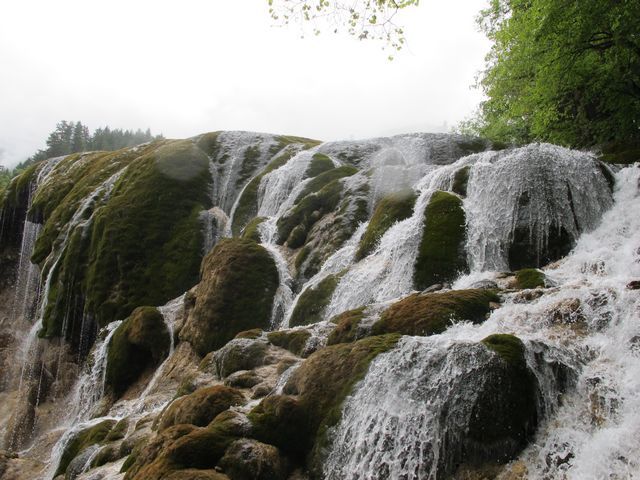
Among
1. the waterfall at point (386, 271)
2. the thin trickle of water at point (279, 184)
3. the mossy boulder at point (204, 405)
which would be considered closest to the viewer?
the mossy boulder at point (204, 405)

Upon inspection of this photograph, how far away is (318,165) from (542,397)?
2370cm

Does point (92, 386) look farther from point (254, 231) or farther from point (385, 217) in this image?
point (385, 217)

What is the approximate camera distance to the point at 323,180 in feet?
84.9

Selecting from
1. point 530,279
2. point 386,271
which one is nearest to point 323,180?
point 386,271

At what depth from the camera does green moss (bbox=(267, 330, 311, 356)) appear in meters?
12.1

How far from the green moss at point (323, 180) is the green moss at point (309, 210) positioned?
1680mm

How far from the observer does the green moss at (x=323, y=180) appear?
83.6 ft

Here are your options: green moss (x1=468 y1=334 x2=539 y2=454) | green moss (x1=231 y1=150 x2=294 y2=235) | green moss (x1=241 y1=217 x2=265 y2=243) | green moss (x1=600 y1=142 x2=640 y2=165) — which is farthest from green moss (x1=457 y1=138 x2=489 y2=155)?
A: green moss (x1=468 y1=334 x2=539 y2=454)

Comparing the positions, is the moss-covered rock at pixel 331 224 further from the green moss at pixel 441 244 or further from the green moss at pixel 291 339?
the green moss at pixel 291 339

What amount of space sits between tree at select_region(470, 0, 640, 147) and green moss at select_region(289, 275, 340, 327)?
35.4 feet

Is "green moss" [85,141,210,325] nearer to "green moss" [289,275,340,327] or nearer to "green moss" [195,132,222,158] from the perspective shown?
"green moss" [195,132,222,158]

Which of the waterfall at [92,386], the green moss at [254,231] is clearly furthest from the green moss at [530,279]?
the waterfall at [92,386]

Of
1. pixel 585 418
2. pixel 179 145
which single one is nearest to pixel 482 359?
pixel 585 418

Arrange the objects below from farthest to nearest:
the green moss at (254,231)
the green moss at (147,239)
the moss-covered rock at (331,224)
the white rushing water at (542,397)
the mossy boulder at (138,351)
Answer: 1. the green moss at (147,239)
2. the green moss at (254,231)
3. the mossy boulder at (138,351)
4. the moss-covered rock at (331,224)
5. the white rushing water at (542,397)
